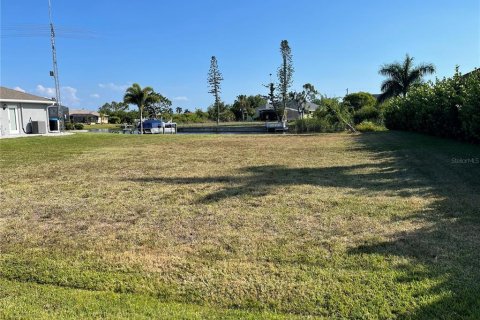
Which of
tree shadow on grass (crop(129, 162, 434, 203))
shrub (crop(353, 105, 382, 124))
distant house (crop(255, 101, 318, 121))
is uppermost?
distant house (crop(255, 101, 318, 121))

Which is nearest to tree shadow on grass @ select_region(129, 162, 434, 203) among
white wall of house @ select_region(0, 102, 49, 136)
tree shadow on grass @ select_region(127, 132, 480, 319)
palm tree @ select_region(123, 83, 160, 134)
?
tree shadow on grass @ select_region(127, 132, 480, 319)

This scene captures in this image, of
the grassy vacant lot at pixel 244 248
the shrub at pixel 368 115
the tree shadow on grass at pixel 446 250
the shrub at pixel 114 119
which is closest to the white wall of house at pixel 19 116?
the grassy vacant lot at pixel 244 248

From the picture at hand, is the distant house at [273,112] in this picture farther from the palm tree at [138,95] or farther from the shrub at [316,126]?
the palm tree at [138,95]

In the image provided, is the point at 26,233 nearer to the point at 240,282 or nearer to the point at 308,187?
the point at 240,282

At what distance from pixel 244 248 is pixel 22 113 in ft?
81.5

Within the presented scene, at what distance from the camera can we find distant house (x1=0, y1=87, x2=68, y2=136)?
22.9m

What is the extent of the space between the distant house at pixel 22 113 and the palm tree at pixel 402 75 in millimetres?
30473

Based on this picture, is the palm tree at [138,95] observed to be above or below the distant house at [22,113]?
above

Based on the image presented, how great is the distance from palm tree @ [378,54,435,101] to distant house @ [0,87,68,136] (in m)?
30.5

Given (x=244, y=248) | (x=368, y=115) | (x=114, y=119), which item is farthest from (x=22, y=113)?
(x=114, y=119)

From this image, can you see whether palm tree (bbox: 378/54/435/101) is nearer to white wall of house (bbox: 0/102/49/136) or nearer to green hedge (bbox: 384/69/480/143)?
green hedge (bbox: 384/69/480/143)

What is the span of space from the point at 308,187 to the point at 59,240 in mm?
4009

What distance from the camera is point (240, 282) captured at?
123 inches

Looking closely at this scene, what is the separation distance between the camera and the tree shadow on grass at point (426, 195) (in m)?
2.92
